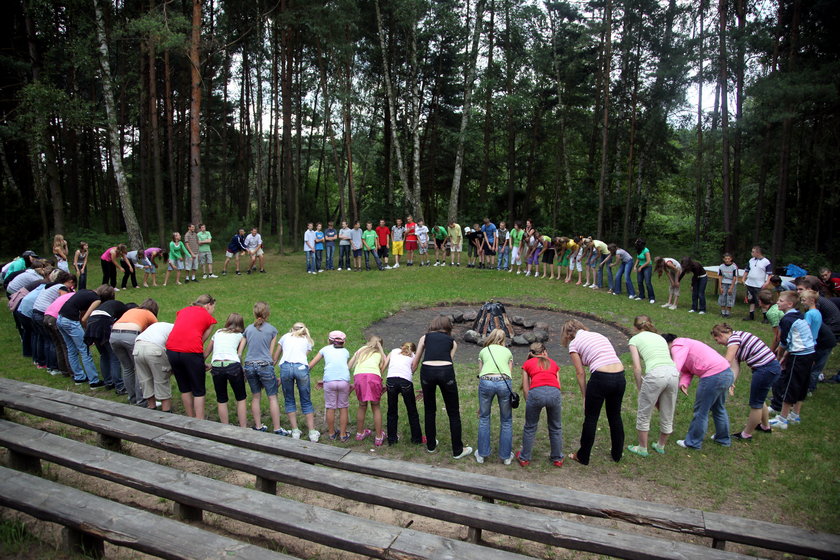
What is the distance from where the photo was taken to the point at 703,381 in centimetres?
603

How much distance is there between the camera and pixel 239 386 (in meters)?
6.29

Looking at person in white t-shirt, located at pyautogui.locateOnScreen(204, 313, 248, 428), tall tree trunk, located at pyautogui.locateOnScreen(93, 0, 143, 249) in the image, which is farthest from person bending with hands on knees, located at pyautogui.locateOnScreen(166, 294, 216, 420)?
tall tree trunk, located at pyautogui.locateOnScreen(93, 0, 143, 249)

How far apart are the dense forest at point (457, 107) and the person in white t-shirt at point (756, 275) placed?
18.0ft

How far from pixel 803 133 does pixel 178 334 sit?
2503cm

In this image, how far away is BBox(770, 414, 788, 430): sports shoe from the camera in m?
6.81

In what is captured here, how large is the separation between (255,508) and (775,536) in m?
3.54

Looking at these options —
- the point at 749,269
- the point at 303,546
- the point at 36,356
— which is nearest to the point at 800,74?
the point at 749,269

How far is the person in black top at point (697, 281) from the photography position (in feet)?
43.5

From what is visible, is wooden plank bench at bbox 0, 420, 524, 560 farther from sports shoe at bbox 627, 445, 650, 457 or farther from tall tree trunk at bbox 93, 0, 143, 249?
tall tree trunk at bbox 93, 0, 143, 249

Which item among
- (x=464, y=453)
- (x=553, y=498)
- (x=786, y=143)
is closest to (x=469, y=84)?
(x=786, y=143)

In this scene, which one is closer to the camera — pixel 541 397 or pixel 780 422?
pixel 541 397

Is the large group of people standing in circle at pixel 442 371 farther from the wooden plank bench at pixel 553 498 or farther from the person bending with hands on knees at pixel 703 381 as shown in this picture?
the wooden plank bench at pixel 553 498

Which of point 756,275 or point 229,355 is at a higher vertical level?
point 756,275

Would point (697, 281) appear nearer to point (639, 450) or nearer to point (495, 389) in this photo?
point (639, 450)
